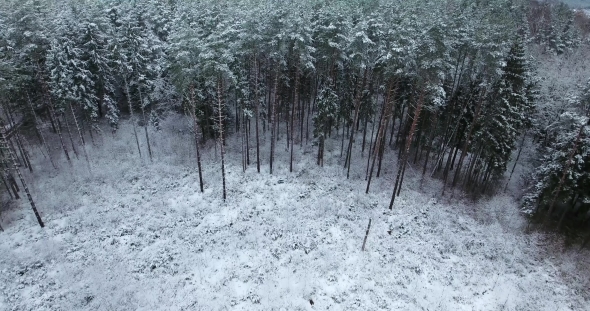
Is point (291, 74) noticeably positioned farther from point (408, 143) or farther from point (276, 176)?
point (408, 143)

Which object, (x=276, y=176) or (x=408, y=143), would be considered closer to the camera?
(x=408, y=143)

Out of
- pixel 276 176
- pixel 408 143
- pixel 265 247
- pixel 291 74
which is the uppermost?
pixel 291 74

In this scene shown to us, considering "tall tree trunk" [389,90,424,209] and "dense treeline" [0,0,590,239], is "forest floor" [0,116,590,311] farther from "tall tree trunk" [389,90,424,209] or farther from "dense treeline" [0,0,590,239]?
"dense treeline" [0,0,590,239]

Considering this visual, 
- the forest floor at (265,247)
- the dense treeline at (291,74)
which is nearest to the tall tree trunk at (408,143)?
the dense treeline at (291,74)

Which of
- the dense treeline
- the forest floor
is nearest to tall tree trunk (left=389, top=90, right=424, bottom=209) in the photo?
the dense treeline

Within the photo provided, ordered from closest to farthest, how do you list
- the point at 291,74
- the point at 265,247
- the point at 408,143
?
the point at 265,247, the point at 408,143, the point at 291,74

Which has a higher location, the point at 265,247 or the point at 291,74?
the point at 291,74

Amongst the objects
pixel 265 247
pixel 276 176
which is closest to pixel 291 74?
pixel 276 176
